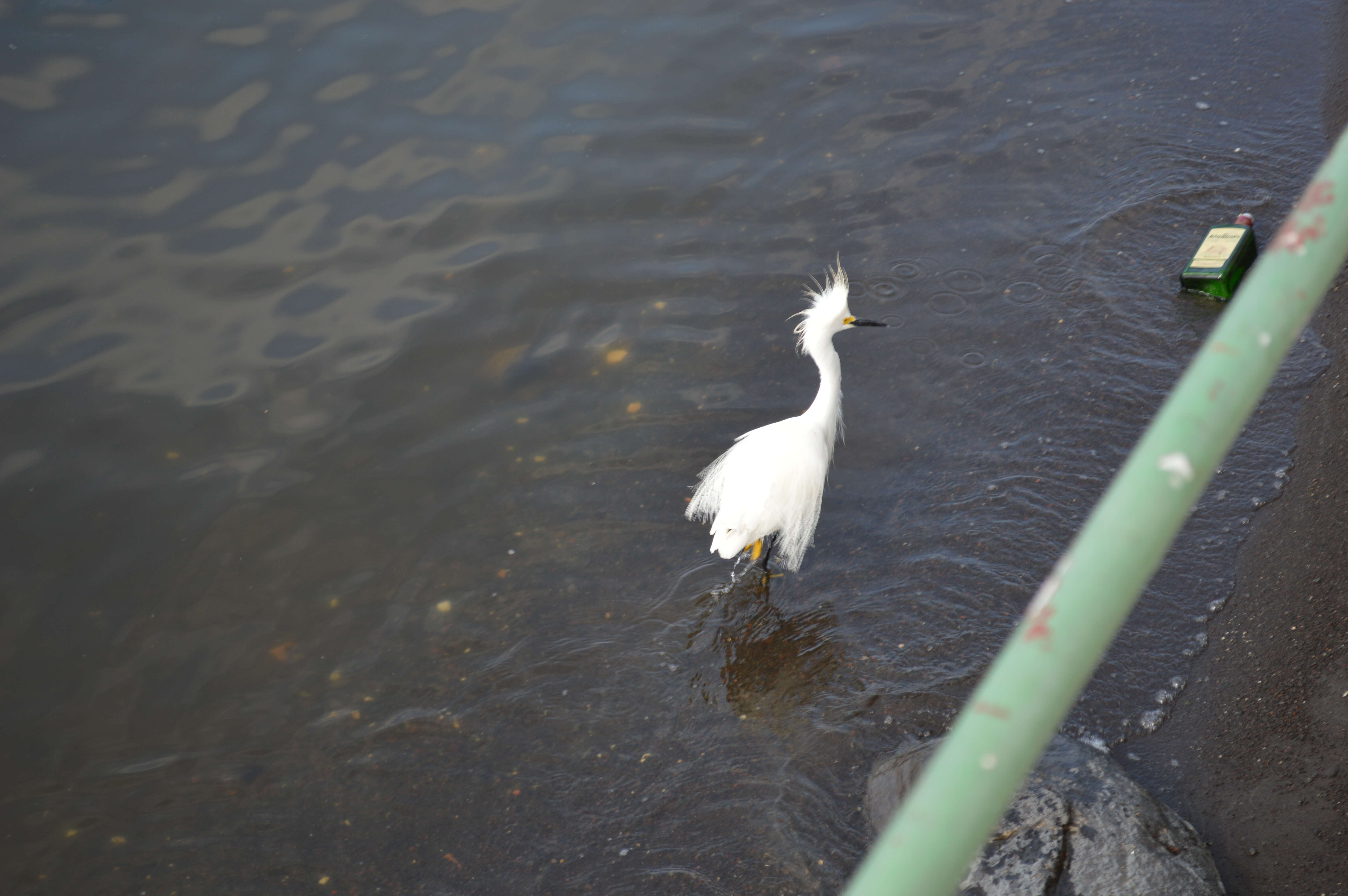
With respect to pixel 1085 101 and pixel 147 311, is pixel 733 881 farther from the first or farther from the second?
pixel 1085 101

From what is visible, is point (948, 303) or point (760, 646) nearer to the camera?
point (760, 646)

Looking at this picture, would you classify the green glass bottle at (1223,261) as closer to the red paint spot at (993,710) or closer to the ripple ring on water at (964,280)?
the ripple ring on water at (964,280)

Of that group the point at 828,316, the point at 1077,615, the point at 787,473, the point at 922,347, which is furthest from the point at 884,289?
the point at 1077,615

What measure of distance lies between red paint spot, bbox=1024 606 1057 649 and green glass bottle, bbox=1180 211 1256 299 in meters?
4.73

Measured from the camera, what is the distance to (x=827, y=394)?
13.8 ft

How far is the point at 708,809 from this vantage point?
3.25 meters

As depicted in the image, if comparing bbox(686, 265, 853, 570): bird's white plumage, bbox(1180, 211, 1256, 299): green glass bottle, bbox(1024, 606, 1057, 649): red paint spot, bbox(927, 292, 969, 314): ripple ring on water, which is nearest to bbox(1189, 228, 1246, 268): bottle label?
bbox(1180, 211, 1256, 299): green glass bottle

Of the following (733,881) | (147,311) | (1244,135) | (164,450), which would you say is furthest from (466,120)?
(733,881)

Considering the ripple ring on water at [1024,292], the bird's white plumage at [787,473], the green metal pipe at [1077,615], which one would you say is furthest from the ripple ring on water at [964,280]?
the green metal pipe at [1077,615]

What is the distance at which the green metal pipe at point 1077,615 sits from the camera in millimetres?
529

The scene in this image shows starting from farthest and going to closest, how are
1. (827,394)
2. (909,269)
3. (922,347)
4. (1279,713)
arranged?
(909,269) < (922,347) < (827,394) < (1279,713)

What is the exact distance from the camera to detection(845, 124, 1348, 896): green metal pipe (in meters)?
0.53

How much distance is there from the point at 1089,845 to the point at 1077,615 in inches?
92.9

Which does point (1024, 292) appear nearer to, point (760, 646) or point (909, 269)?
point (909, 269)
